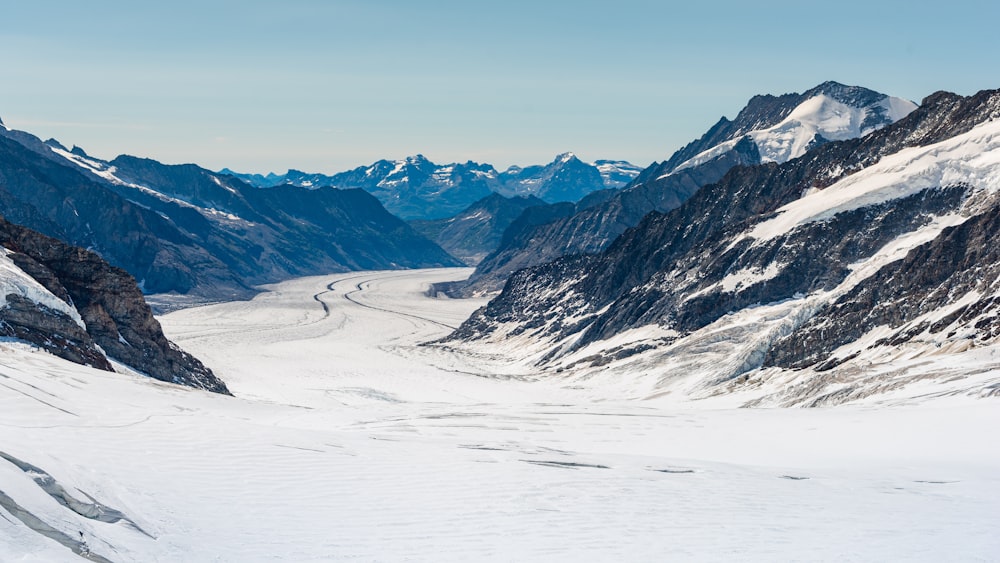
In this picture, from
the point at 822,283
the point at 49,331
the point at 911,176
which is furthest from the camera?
the point at 911,176

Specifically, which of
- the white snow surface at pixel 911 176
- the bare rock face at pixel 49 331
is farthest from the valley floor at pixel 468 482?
the white snow surface at pixel 911 176

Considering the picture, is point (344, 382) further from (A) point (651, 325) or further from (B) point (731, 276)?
(B) point (731, 276)

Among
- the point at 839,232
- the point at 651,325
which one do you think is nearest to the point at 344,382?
the point at 651,325

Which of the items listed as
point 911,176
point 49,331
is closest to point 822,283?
point 911,176

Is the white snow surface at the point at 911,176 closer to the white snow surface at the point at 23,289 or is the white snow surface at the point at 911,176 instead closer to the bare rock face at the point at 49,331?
the bare rock face at the point at 49,331

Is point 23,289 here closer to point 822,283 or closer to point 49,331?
point 49,331

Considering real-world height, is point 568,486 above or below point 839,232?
below

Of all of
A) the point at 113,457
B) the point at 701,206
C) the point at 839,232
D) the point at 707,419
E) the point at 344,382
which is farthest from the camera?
the point at 701,206
